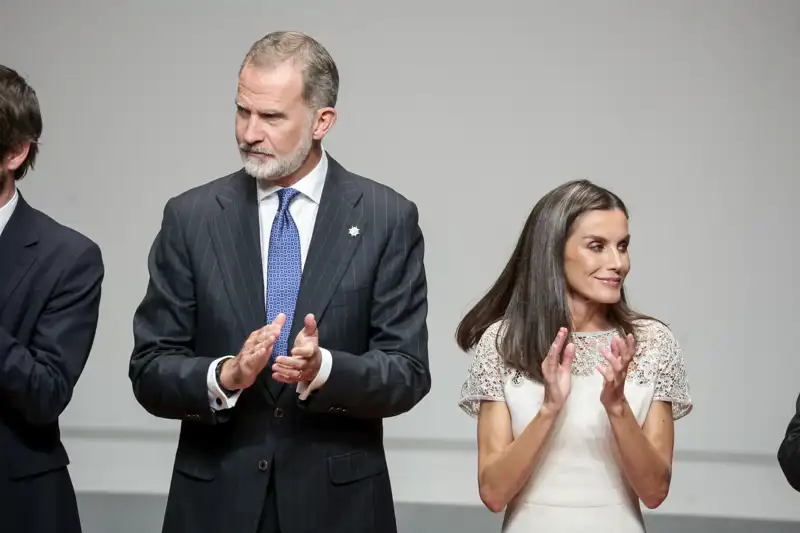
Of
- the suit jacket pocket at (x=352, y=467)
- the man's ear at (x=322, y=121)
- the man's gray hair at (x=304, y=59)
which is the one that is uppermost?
the man's gray hair at (x=304, y=59)

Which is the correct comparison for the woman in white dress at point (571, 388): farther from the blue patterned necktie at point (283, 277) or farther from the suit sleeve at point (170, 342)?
the suit sleeve at point (170, 342)

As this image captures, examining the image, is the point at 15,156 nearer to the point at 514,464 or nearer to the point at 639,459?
the point at 514,464

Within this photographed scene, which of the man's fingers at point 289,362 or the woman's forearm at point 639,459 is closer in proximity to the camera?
the man's fingers at point 289,362

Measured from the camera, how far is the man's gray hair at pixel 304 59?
2.68 meters

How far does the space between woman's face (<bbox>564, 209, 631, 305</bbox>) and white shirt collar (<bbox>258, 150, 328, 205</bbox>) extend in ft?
1.75

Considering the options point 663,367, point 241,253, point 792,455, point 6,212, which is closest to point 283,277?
point 241,253

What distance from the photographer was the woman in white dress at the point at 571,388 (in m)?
2.64

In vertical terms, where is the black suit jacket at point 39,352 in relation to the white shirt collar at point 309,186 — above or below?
below

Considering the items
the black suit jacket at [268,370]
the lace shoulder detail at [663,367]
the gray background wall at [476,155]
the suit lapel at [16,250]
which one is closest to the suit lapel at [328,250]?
the black suit jacket at [268,370]

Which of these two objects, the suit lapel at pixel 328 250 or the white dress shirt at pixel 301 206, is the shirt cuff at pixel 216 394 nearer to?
the suit lapel at pixel 328 250

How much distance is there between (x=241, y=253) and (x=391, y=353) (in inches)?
14.2

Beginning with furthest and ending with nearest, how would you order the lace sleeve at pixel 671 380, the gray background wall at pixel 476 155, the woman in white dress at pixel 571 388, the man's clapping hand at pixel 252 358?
the gray background wall at pixel 476 155 → the lace sleeve at pixel 671 380 → the woman in white dress at pixel 571 388 → the man's clapping hand at pixel 252 358

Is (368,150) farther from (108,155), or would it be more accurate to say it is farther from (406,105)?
(108,155)

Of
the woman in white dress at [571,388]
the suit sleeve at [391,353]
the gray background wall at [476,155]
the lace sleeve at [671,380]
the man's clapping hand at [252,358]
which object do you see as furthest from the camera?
the gray background wall at [476,155]
